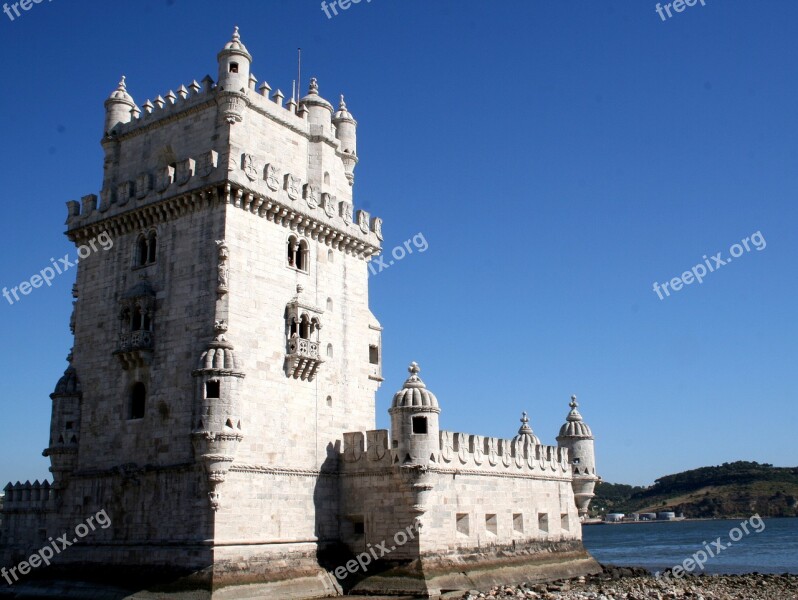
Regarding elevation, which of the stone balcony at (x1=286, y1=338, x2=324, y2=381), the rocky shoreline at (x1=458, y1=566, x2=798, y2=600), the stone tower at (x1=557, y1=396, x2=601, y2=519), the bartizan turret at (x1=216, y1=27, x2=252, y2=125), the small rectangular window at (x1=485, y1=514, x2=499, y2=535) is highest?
the bartizan turret at (x1=216, y1=27, x2=252, y2=125)

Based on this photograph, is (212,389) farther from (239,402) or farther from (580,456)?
(580,456)

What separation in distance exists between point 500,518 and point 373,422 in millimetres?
6731

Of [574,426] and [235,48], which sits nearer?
[235,48]

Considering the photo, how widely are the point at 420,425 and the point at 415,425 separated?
19 cm

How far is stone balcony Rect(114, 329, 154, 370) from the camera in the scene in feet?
Result: 105

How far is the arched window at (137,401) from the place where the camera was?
32.6 metres

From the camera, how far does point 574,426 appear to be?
4497 cm

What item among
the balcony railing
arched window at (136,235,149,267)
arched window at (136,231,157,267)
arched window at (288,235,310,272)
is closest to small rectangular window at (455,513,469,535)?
arched window at (288,235,310,272)

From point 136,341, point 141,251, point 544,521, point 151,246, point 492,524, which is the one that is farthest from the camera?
point 544,521

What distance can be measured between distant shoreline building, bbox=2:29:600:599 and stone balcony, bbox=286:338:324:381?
10 centimetres

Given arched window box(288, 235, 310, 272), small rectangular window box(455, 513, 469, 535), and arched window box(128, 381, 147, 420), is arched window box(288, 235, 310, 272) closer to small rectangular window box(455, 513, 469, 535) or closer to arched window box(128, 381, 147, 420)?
arched window box(128, 381, 147, 420)

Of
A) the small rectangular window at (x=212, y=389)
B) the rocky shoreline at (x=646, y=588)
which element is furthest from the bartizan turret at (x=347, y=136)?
the rocky shoreline at (x=646, y=588)

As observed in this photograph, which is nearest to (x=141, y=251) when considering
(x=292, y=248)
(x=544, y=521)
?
(x=292, y=248)

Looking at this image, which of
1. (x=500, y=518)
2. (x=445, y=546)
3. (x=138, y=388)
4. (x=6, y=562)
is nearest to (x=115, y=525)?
(x=138, y=388)
